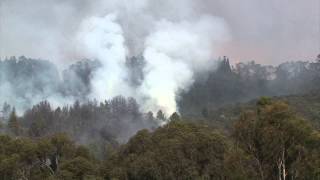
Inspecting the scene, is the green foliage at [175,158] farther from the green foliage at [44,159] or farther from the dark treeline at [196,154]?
the green foliage at [44,159]

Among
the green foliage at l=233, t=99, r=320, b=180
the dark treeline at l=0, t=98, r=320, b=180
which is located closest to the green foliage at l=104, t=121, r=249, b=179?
the dark treeline at l=0, t=98, r=320, b=180

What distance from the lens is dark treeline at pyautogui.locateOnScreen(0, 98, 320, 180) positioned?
52125 millimetres

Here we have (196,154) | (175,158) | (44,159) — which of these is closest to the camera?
(175,158)

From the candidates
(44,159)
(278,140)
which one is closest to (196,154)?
(44,159)

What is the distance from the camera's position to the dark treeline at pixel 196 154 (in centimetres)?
5212

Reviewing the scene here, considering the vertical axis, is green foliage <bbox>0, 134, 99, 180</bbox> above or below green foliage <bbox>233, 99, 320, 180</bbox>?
above

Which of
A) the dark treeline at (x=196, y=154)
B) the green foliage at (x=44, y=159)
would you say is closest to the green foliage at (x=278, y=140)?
the dark treeline at (x=196, y=154)

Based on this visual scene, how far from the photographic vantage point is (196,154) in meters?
76.1

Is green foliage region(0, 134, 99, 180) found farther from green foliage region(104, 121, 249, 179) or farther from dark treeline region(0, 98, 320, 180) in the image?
green foliage region(104, 121, 249, 179)

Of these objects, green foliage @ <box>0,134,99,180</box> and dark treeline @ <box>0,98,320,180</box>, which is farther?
green foliage @ <box>0,134,99,180</box>

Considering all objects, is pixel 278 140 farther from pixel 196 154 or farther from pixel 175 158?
pixel 196 154

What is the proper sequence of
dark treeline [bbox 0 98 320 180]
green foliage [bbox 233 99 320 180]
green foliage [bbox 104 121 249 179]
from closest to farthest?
green foliage [bbox 233 99 320 180] < dark treeline [bbox 0 98 320 180] < green foliage [bbox 104 121 249 179]

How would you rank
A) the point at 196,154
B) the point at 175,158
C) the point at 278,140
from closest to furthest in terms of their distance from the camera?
1. the point at 278,140
2. the point at 175,158
3. the point at 196,154

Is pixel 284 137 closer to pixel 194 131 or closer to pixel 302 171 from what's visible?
pixel 302 171
